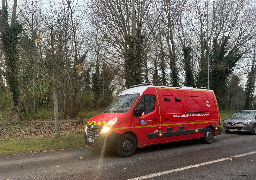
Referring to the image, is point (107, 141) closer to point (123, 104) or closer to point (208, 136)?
point (123, 104)

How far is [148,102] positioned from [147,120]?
670 mm

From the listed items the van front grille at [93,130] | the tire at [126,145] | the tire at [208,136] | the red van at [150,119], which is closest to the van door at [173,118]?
the red van at [150,119]

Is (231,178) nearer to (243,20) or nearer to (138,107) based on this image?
(138,107)

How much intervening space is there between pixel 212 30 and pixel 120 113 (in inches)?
1049

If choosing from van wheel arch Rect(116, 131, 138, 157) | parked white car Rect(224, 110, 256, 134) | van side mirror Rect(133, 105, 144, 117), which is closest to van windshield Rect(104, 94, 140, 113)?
van side mirror Rect(133, 105, 144, 117)

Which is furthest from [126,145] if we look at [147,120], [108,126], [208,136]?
[208,136]

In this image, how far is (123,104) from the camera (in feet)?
27.1

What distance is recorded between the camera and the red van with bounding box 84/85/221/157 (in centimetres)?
739

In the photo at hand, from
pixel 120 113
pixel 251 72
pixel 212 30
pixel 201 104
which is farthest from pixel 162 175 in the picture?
pixel 251 72

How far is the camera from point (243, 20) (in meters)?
28.7

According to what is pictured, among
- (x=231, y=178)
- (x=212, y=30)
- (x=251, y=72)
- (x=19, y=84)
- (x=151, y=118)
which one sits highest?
(x=212, y=30)

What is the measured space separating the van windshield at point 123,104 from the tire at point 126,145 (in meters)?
0.91

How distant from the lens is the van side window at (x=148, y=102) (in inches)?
318

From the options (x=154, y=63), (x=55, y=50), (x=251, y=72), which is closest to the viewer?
(x=55, y=50)
